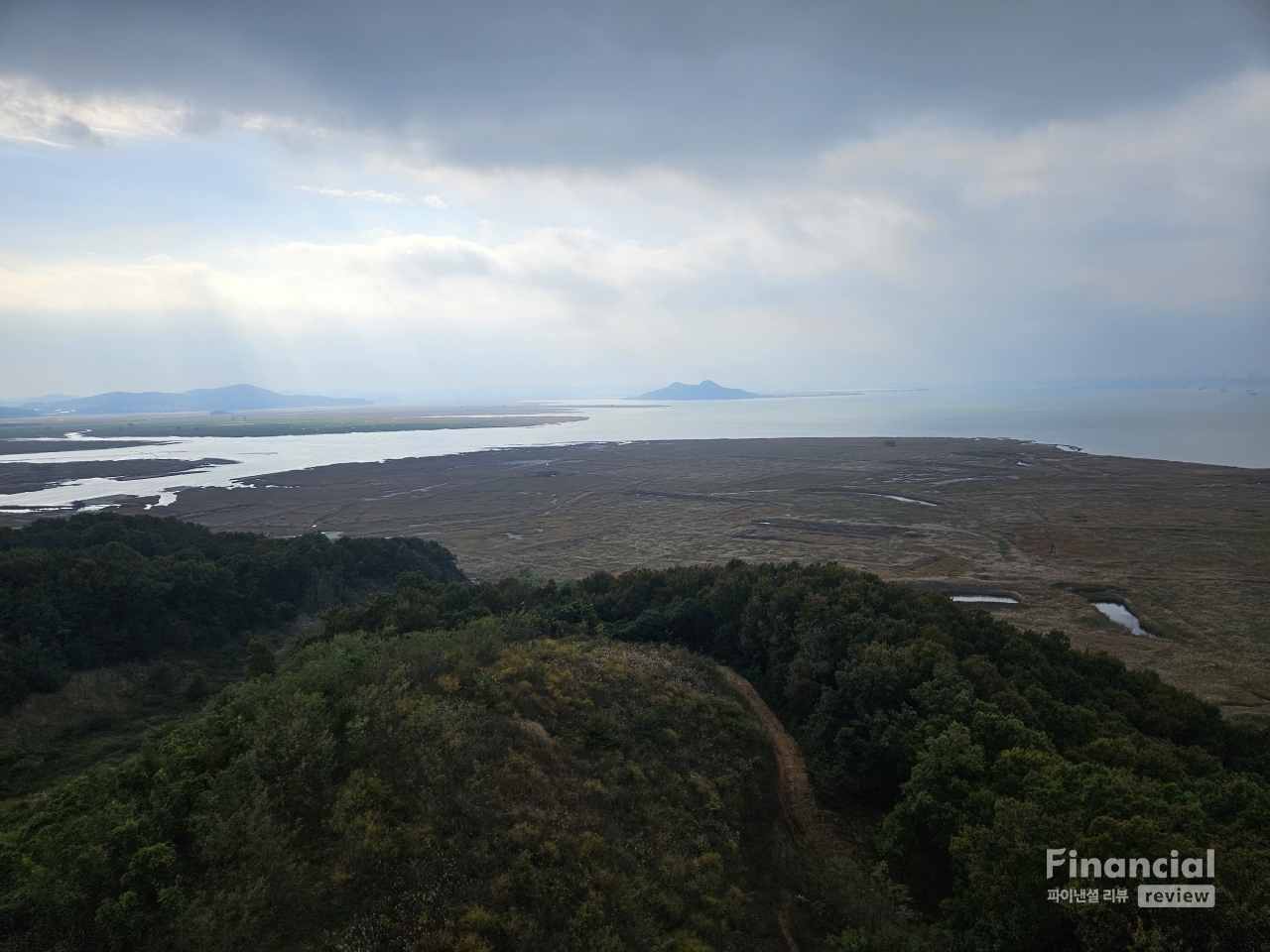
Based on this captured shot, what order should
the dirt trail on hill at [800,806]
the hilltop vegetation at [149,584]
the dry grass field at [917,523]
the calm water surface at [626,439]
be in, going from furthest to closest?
the calm water surface at [626,439] → the dry grass field at [917,523] → the hilltop vegetation at [149,584] → the dirt trail on hill at [800,806]

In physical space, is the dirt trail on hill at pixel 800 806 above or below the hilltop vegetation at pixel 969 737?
below

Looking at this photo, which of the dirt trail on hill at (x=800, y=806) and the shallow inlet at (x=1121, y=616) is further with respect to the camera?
the shallow inlet at (x=1121, y=616)

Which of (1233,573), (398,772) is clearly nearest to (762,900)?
(398,772)

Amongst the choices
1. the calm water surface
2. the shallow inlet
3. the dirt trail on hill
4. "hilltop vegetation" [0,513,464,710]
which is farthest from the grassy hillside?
the calm water surface

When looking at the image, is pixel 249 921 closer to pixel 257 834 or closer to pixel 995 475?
pixel 257 834

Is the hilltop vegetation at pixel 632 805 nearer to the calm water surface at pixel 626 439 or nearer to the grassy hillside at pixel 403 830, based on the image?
the grassy hillside at pixel 403 830

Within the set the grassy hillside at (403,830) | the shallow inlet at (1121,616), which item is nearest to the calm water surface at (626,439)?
the shallow inlet at (1121,616)

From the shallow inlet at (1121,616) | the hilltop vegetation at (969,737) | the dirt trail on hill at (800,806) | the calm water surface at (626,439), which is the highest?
the calm water surface at (626,439)
